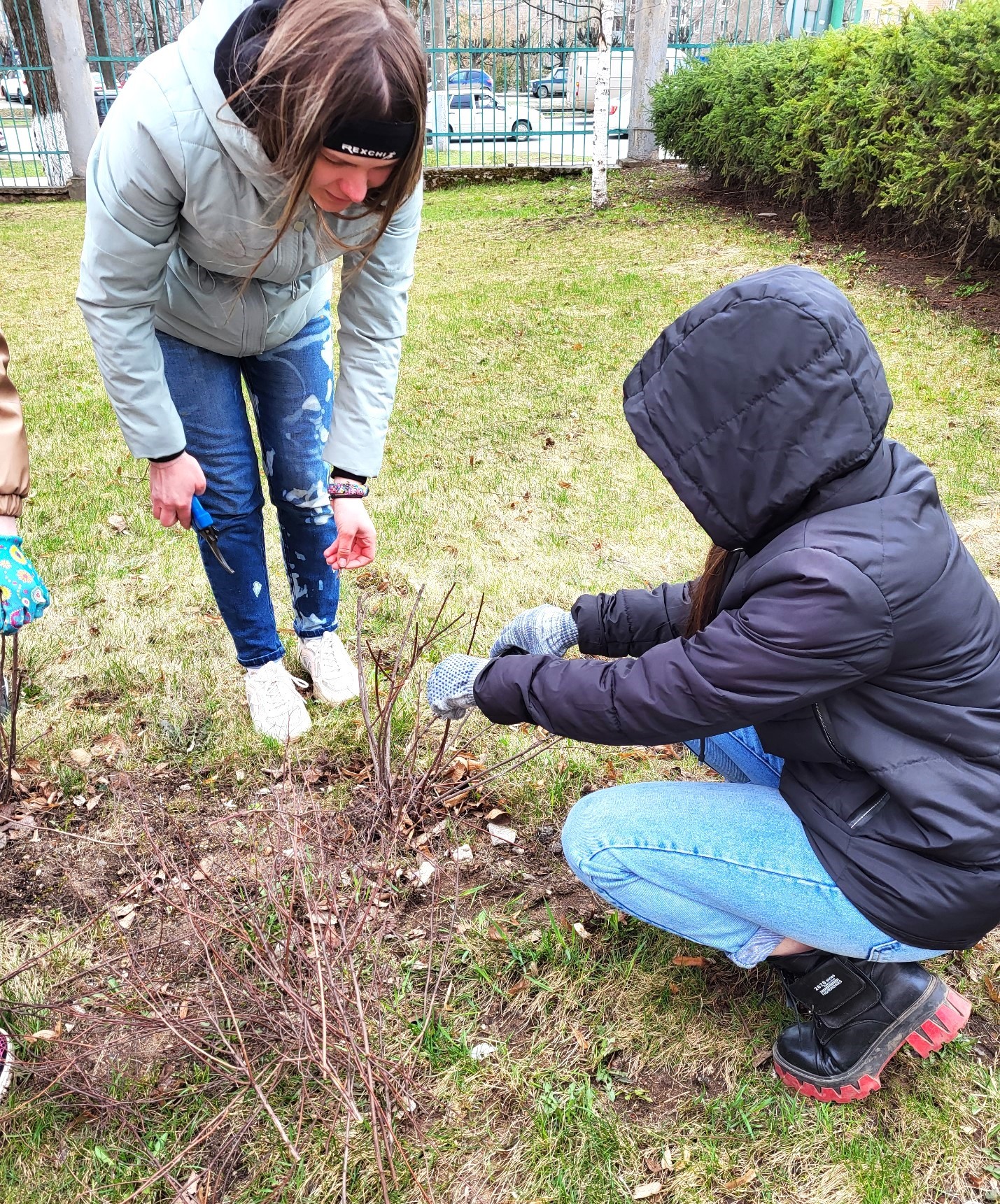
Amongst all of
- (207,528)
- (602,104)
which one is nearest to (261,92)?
(207,528)

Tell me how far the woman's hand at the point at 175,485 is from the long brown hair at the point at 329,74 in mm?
731

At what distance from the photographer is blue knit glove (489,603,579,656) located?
1998 mm

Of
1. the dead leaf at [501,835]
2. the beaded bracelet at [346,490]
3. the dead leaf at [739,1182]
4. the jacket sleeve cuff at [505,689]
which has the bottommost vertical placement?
the dead leaf at [501,835]

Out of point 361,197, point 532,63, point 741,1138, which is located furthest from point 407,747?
point 532,63

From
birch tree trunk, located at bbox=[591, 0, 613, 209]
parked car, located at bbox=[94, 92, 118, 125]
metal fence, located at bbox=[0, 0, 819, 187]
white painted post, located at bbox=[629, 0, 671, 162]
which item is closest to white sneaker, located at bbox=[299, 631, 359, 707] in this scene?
birch tree trunk, located at bbox=[591, 0, 613, 209]

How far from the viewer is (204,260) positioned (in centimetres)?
197

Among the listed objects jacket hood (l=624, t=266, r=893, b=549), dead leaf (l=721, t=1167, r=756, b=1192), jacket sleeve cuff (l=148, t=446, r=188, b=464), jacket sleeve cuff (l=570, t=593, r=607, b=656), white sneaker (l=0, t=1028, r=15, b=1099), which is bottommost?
dead leaf (l=721, t=1167, r=756, b=1192)

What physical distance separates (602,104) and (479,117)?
678 centimetres

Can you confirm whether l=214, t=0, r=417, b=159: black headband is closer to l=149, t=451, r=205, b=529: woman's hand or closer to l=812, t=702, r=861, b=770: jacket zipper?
l=149, t=451, r=205, b=529: woman's hand

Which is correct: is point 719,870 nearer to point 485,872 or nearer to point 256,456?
point 485,872

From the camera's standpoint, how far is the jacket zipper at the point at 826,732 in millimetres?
1545

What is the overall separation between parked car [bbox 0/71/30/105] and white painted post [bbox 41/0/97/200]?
32.4 inches

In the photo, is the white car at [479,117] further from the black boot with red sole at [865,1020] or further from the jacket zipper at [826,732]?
the black boot with red sole at [865,1020]

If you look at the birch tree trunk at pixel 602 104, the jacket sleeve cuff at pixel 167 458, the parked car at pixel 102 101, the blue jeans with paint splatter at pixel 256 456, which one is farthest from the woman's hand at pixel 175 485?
the parked car at pixel 102 101
